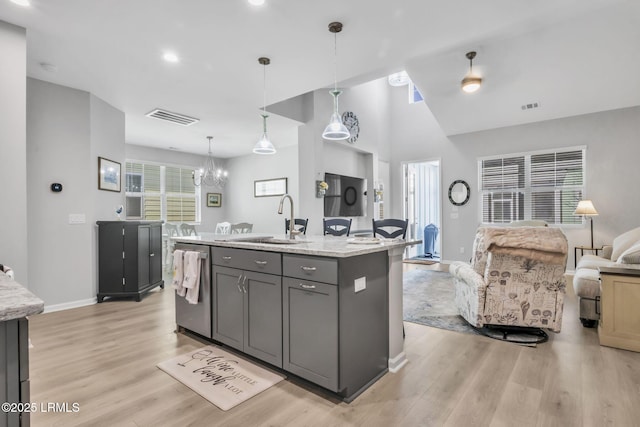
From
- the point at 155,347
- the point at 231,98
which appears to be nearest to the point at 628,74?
the point at 231,98

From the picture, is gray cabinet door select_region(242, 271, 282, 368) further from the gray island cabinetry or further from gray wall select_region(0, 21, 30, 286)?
gray wall select_region(0, 21, 30, 286)

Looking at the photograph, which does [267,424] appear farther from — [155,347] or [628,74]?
[628,74]

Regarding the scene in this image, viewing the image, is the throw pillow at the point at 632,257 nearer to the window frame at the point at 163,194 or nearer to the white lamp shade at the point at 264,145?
the white lamp shade at the point at 264,145

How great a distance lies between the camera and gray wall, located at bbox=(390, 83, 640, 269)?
5207mm

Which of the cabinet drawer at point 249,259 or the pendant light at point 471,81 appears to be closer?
the cabinet drawer at point 249,259

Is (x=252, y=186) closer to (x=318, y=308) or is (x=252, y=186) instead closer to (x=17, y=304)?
(x=318, y=308)

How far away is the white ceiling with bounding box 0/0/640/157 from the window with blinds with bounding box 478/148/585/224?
32.8 inches

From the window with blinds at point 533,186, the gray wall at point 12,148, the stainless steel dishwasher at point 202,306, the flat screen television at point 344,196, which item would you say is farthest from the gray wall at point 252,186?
the gray wall at point 12,148

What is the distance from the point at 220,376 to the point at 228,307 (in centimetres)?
52

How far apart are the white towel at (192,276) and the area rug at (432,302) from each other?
7.15 feet

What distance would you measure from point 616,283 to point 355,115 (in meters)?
5.21

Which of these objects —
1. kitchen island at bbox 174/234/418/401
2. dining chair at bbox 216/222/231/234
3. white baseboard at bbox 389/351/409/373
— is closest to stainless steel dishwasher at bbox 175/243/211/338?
kitchen island at bbox 174/234/418/401

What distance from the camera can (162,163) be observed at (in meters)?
7.66

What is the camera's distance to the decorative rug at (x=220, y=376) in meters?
2.01
